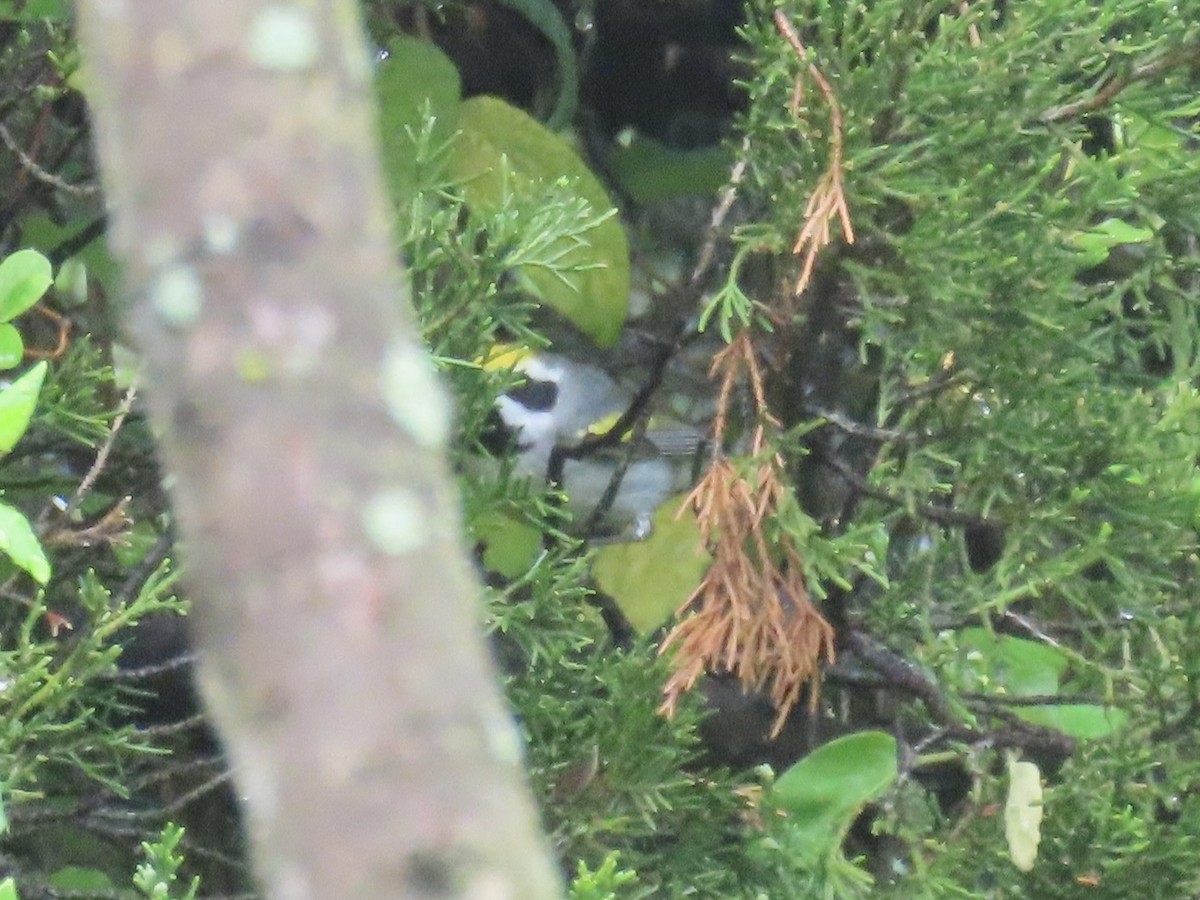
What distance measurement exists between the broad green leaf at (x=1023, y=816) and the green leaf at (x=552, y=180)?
13.8 inches

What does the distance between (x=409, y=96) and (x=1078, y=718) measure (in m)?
0.53

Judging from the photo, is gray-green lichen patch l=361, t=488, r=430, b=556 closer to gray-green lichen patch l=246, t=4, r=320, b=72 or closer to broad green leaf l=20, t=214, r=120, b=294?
gray-green lichen patch l=246, t=4, r=320, b=72

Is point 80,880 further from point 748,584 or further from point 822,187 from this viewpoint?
point 822,187

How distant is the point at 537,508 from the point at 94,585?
235mm

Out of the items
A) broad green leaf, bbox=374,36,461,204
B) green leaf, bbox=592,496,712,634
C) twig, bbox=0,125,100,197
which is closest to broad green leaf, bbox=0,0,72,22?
twig, bbox=0,125,100,197

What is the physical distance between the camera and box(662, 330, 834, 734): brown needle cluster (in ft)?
2.64

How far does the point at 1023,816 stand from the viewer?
2.56ft

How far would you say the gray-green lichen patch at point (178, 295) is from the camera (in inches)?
8.7

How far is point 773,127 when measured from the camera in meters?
0.77

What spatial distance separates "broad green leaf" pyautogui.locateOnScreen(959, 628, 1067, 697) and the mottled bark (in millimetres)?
707

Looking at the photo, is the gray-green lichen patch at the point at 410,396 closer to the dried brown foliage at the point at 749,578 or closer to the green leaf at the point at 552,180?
the dried brown foliage at the point at 749,578

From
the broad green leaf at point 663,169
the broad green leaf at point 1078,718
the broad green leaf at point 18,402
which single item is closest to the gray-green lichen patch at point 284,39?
the broad green leaf at point 18,402

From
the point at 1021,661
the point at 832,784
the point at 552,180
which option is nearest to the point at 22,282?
the point at 552,180

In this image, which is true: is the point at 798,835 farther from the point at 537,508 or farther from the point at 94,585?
the point at 94,585
